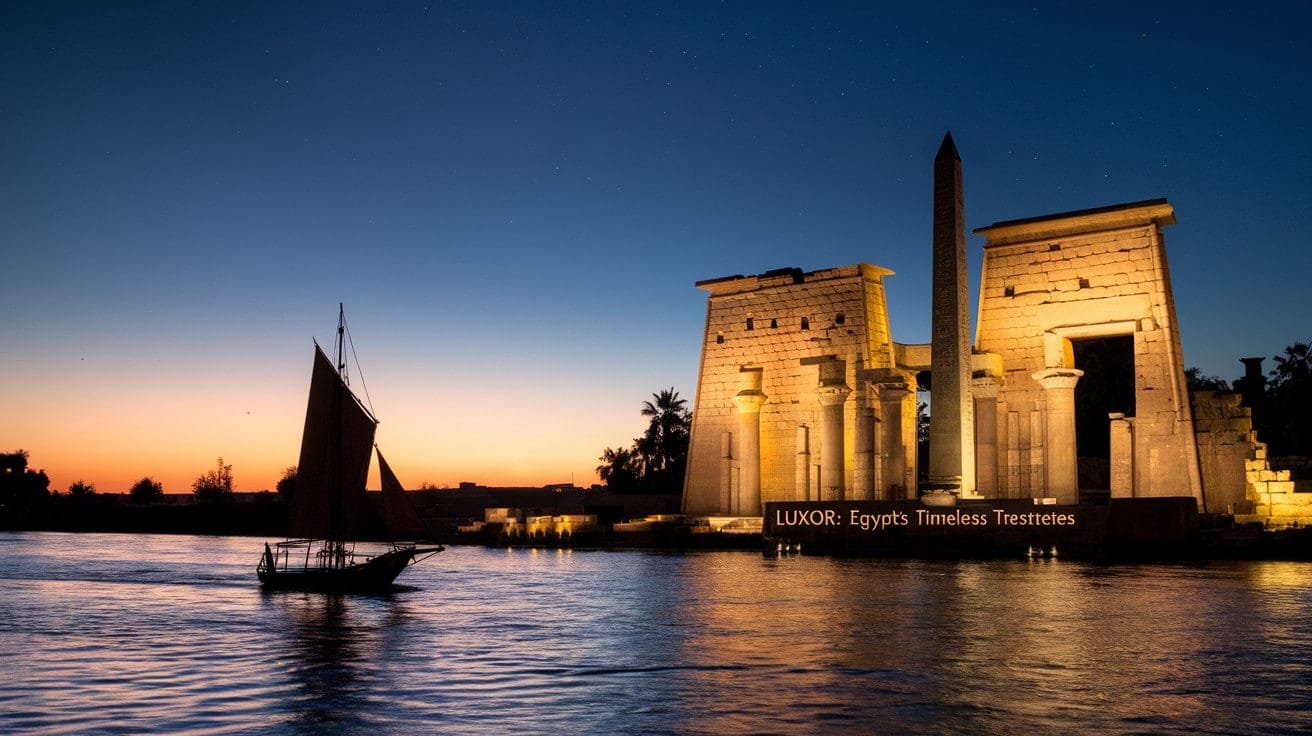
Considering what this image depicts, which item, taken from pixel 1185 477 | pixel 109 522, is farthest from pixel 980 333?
pixel 109 522

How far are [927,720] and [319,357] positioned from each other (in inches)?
862

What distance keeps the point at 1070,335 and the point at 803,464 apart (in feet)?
38.2

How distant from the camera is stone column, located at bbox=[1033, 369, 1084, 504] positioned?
4206cm

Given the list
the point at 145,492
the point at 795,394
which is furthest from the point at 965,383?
the point at 145,492

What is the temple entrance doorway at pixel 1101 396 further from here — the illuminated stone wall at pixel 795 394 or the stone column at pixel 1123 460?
the stone column at pixel 1123 460

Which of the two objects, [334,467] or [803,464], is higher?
[803,464]

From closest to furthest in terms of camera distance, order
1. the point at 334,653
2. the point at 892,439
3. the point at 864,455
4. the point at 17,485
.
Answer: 1. the point at 334,653
2. the point at 892,439
3. the point at 864,455
4. the point at 17,485

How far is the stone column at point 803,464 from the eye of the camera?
49.2 m

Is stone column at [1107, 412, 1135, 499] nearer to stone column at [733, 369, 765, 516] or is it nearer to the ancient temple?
the ancient temple

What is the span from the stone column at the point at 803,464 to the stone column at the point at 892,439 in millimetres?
4458

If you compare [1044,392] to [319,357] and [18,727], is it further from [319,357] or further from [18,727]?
[18,727]

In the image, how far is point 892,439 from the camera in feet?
148

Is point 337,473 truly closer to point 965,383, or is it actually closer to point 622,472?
point 965,383

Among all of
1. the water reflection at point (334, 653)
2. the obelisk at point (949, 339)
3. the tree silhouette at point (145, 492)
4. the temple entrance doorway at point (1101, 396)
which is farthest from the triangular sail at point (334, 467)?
the tree silhouette at point (145, 492)
